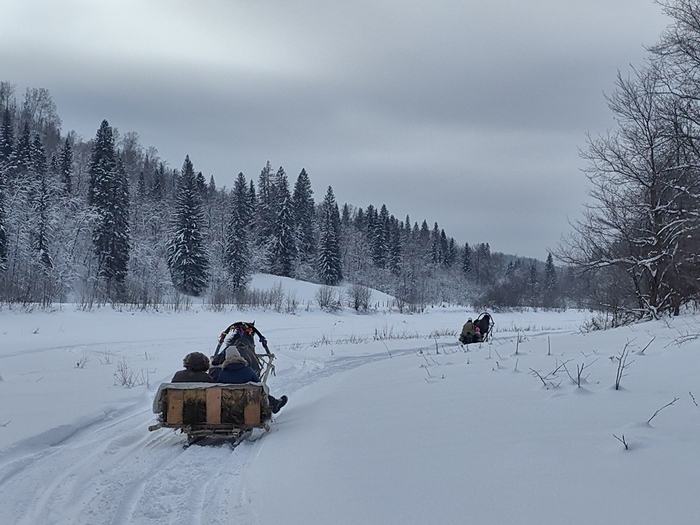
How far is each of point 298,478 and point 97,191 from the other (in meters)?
49.7

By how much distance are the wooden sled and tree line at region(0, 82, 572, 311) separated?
55.0ft

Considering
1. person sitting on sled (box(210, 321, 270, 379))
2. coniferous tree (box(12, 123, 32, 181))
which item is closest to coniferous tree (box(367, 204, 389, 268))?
coniferous tree (box(12, 123, 32, 181))

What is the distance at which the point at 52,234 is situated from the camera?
4766 cm

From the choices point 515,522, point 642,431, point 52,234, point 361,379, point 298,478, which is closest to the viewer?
point 515,522

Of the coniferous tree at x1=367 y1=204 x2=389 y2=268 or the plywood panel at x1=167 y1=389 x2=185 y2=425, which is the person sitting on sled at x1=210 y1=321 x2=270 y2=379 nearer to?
the plywood panel at x1=167 y1=389 x2=185 y2=425

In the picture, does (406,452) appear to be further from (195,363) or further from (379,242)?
(379,242)

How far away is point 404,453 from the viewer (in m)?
4.58

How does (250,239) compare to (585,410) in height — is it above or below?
above

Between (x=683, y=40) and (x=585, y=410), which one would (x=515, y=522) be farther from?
(x=683, y=40)

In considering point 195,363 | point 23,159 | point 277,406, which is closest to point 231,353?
point 195,363

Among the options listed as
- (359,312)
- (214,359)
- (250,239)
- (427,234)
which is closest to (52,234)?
(250,239)

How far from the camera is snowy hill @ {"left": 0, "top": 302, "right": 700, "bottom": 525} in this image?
3.25 m

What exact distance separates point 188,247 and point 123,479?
167 feet

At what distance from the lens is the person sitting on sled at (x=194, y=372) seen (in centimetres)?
738
